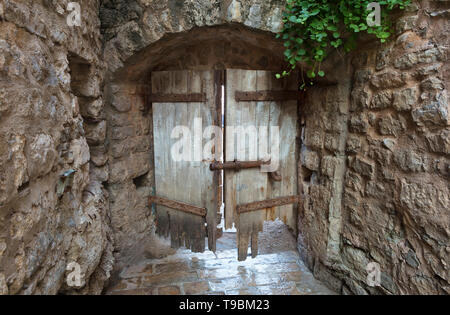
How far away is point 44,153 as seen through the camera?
113cm

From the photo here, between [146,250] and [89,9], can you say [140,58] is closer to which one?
[89,9]

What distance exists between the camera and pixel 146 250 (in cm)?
269

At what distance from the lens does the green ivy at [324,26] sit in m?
1.60

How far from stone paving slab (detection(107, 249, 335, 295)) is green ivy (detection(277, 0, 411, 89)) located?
1.81m

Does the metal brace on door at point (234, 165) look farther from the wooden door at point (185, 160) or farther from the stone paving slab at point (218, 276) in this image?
the stone paving slab at point (218, 276)

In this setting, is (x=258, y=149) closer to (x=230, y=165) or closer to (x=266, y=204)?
(x=230, y=165)

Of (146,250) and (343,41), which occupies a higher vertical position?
(343,41)

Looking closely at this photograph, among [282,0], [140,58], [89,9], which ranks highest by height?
[282,0]

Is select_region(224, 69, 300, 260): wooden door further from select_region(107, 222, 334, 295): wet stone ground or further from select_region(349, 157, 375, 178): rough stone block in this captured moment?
select_region(349, 157, 375, 178): rough stone block

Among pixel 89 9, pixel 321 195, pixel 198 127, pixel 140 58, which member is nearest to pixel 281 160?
pixel 321 195

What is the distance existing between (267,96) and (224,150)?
615mm

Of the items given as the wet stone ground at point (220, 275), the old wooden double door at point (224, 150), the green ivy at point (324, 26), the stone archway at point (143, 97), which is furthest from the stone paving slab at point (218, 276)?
the green ivy at point (324, 26)

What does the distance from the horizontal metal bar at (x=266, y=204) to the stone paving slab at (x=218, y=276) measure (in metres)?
0.57

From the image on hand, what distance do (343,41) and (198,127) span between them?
131cm
